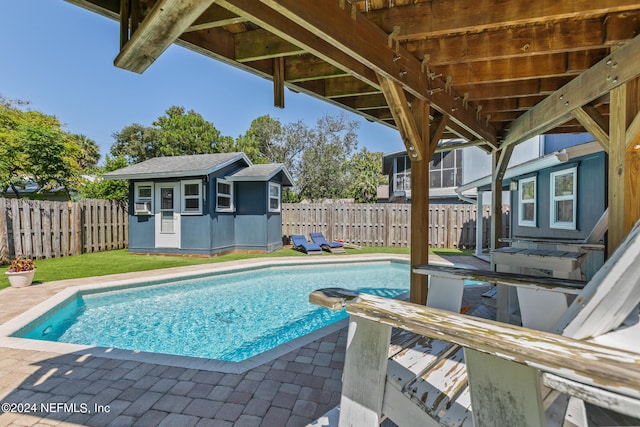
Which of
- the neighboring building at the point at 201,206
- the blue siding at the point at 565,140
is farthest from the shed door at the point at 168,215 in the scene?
the blue siding at the point at 565,140

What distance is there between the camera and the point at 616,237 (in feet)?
6.93

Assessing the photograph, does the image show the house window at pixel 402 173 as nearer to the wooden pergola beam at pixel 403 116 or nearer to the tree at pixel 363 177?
the tree at pixel 363 177

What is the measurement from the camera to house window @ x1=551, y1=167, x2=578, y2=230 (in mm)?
5518

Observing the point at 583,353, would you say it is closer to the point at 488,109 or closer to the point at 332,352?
the point at 332,352

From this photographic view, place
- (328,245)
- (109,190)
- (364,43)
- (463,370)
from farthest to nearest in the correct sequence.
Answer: (109,190) → (328,245) → (364,43) → (463,370)

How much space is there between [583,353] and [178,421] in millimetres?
2437

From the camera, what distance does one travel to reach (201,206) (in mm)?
9789

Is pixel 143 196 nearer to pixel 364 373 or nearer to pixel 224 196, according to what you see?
pixel 224 196

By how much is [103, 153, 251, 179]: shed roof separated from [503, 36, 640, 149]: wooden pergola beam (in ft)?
27.4

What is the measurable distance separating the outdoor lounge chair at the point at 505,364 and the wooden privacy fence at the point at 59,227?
407 inches

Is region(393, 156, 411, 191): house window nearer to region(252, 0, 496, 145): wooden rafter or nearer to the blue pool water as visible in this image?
the blue pool water

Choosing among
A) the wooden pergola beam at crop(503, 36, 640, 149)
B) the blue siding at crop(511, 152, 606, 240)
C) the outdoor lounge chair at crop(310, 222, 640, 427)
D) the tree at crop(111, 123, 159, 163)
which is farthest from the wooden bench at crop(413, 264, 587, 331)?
the tree at crop(111, 123, 159, 163)

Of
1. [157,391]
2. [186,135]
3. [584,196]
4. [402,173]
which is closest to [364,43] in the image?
[157,391]

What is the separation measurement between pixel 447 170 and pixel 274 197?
12140 mm
